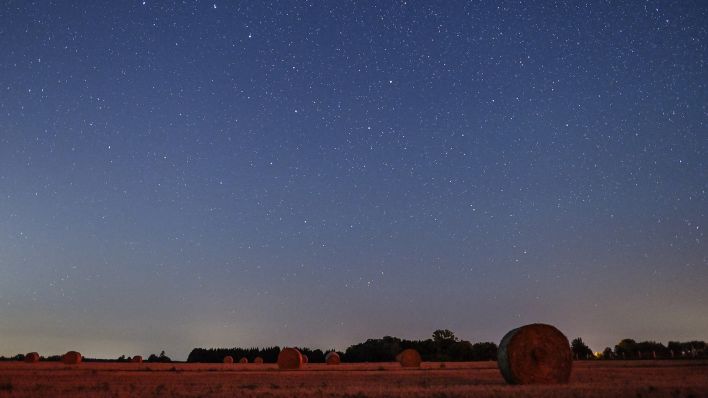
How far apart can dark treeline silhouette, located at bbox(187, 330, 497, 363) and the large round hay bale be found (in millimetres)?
51890

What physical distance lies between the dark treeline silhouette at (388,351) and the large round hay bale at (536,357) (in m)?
51.9

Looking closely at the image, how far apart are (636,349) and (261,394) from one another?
62463 mm

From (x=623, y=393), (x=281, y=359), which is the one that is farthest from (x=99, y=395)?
(x=281, y=359)

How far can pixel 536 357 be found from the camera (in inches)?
922

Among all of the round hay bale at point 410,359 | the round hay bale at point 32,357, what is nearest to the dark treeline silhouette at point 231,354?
the round hay bale at point 32,357

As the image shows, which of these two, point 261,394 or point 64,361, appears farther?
point 64,361

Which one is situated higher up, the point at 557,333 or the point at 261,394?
the point at 557,333

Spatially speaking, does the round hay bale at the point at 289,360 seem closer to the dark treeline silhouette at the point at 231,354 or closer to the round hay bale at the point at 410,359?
the round hay bale at the point at 410,359

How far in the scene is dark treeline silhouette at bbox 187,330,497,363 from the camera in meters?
76.9

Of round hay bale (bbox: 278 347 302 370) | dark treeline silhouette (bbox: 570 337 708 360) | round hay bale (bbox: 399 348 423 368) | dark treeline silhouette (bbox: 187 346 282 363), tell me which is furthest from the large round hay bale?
dark treeline silhouette (bbox: 187 346 282 363)

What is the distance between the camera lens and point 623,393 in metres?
14.9

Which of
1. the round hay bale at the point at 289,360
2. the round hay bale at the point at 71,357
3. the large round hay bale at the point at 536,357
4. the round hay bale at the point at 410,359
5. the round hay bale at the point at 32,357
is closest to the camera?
the large round hay bale at the point at 536,357

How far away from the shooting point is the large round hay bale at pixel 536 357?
2298 cm

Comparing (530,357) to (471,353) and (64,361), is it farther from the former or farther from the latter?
(471,353)
